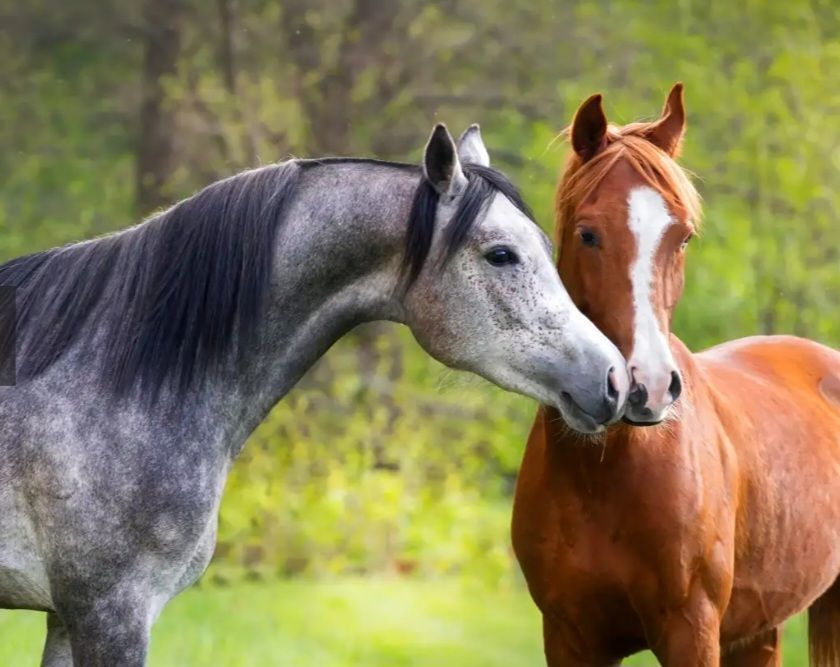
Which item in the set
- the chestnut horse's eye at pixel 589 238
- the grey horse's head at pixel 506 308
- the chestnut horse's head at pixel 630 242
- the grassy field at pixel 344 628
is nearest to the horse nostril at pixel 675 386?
the chestnut horse's head at pixel 630 242

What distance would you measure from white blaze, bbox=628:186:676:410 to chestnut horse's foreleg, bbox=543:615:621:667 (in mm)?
933

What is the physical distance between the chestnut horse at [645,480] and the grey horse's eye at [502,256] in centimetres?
37

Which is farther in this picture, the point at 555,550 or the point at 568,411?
the point at 555,550

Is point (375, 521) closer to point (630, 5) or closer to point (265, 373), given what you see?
point (630, 5)

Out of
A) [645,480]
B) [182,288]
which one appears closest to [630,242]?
[645,480]

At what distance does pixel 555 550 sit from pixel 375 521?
6520 mm

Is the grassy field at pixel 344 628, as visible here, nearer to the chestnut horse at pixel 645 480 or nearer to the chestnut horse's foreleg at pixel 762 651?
the chestnut horse's foreleg at pixel 762 651

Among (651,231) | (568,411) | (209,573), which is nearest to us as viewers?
(568,411)

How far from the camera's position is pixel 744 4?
10.3 meters

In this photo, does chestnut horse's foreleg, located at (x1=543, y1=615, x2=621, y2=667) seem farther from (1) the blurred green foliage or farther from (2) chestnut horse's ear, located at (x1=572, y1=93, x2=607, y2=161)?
(1) the blurred green foliage

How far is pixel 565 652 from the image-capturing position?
394cm

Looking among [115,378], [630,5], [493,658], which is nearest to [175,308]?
[115,378]

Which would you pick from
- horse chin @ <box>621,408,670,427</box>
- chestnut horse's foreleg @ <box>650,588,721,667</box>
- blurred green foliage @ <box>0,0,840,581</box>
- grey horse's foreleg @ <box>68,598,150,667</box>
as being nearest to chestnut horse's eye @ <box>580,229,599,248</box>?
horse chin @ <box>621,408,670,427</box>

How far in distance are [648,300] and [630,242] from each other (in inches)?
7.1
